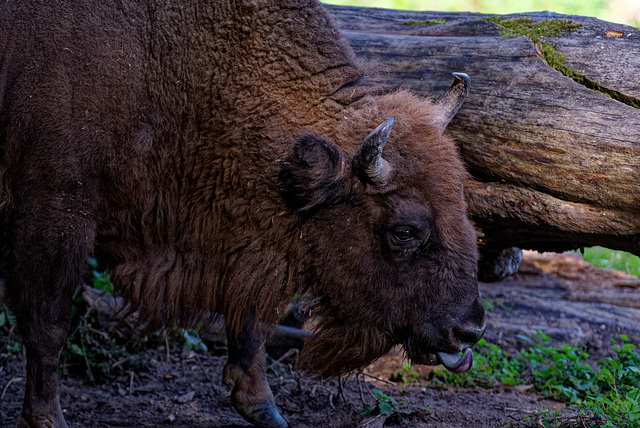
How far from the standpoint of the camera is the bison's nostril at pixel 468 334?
3621mm

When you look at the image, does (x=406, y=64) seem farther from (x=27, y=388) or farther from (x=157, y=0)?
(x=27, y=388)

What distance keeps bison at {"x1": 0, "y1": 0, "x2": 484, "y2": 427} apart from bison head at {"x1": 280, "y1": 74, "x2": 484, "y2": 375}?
0.01 metres

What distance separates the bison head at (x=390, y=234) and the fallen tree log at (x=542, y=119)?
62cm

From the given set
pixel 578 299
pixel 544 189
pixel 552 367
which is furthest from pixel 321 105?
pixel 578 299

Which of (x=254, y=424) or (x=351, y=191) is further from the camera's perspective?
(x=254, y=424)

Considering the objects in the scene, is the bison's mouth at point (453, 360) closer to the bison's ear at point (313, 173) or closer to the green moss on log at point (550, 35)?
the bison's ear at point (313, 173)

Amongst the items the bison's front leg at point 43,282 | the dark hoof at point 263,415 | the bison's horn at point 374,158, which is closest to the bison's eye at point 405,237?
the bison's horn at point 374,158

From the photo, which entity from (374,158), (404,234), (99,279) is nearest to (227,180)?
(374,158)

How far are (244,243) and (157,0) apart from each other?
1.54 meters

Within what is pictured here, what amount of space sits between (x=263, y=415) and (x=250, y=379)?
26 cm

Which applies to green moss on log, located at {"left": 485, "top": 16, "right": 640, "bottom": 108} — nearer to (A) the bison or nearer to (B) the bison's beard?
(A) the bison

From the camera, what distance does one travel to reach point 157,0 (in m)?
4.05

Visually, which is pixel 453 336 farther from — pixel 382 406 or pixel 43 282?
pixel 43 282

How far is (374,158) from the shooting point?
3568 mm
